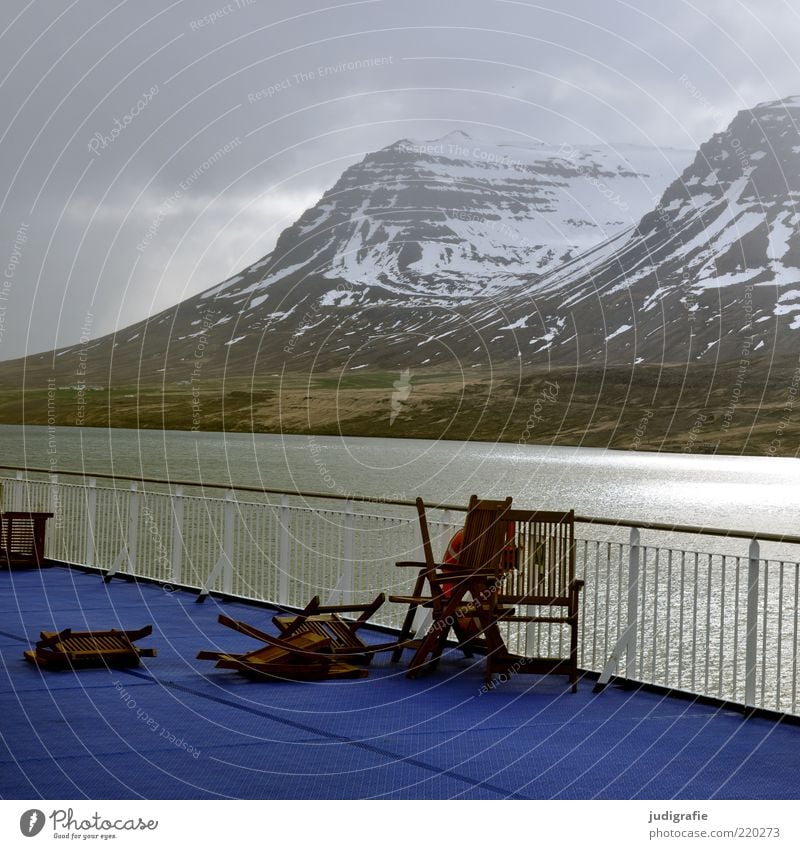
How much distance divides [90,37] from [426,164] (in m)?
13.7

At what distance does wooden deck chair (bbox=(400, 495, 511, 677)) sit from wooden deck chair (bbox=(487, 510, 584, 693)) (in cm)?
11

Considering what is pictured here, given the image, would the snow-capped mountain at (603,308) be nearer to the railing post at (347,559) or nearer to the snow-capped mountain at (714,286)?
the snow-capped mountain at (714,286)

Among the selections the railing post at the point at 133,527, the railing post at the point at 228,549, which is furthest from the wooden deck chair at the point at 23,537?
the railing post at the point at 228,549

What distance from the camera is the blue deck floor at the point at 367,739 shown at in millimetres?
4629

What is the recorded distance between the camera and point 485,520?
7.41 m

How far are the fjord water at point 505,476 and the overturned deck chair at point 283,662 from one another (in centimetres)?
2061

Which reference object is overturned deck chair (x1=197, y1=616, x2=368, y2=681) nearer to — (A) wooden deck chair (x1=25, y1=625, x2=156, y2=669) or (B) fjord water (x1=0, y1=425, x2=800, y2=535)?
(A) wooden deck chair (x1=25, y1=625, x2=156, y2=669)

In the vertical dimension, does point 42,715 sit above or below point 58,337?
below

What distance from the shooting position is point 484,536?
7.43 metres

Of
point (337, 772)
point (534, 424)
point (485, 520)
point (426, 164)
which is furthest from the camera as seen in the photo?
point (534, 424)

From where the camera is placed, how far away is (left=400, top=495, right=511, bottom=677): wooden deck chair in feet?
23.1

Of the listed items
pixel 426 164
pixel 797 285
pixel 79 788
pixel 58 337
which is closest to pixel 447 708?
pixel 79 788

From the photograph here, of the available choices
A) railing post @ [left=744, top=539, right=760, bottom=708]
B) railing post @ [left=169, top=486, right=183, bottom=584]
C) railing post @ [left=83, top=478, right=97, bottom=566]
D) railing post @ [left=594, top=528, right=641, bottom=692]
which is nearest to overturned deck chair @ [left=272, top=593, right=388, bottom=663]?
railing post @ [left=594, top=528, right=641, bottom=692]
